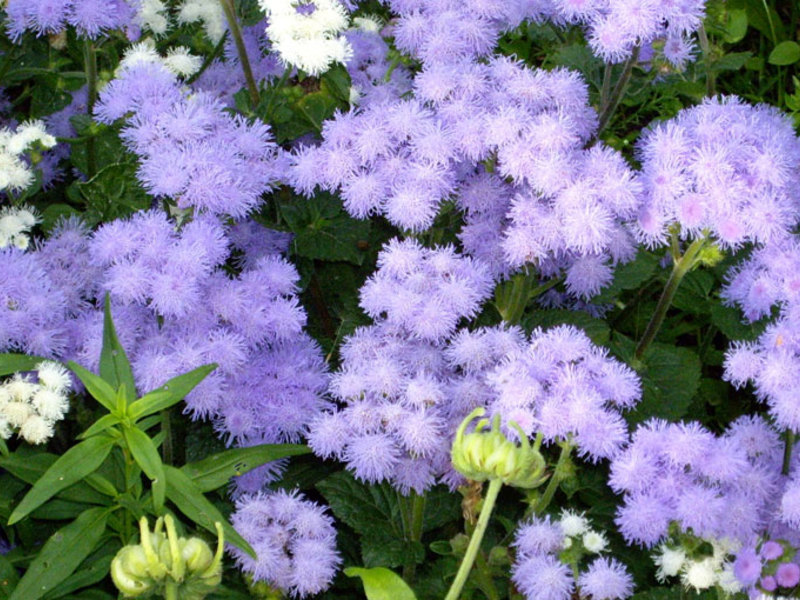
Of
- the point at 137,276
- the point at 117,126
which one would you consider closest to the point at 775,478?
the point at 137,276

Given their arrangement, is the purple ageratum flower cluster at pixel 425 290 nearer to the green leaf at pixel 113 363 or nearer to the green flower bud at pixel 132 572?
the green leaf at pixel 113 363

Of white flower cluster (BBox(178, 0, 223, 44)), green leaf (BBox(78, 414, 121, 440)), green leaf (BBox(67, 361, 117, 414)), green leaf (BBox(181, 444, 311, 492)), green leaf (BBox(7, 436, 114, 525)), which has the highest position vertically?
white flower cluster (BBox(178, 0, 223, 44))

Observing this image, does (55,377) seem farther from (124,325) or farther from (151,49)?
(151,49)

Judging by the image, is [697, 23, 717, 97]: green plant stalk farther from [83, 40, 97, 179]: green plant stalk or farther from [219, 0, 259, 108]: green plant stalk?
[83, 40, 97, 179]: green plant stalk

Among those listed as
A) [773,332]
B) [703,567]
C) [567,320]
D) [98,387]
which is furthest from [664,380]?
[98,387]

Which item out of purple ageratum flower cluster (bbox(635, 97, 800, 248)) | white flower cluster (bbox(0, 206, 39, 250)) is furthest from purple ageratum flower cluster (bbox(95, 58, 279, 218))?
purple ageratum flower cluster (bbox(635, 97, 800, 248))

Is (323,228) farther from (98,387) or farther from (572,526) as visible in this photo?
(572,526)

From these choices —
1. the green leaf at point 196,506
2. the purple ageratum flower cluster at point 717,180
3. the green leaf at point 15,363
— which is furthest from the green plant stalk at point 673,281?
the green leaf at point 15,363
